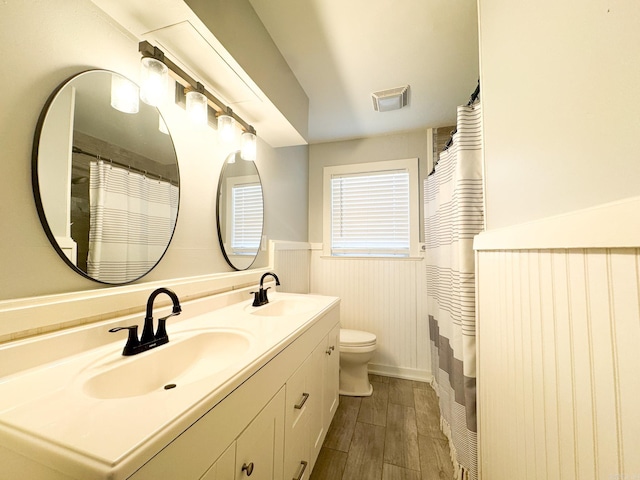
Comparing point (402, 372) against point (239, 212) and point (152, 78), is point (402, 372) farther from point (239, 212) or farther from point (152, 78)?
point (152, 78)

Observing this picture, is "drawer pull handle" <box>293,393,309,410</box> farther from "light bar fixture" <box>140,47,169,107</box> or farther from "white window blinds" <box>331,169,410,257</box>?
"white window blinds" <box>331,169,410,257</box>

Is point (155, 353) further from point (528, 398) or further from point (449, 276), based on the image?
point (449, 276)

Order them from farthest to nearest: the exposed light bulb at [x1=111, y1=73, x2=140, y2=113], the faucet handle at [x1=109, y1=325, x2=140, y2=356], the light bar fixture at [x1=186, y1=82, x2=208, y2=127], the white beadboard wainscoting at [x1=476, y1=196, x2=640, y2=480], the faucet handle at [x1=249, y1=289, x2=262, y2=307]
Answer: the faucet handle at [x1=249, y1=289, x2=262, y2=307]
the light bar fixture at [x1=186, y1=82, x2=208, y2=127]
the exposed light bulb at [x1=111, y1=73, x2=140, y2=113]
the faucet handle at [x1=109, y1=325, x2=140, y2=356]
the white beadboard wainscoting at [x1=476, y1=196, x2=640, y2=480]

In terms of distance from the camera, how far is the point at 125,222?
88 cm

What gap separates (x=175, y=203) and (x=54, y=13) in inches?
24.7

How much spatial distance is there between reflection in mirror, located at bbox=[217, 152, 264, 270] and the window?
1.06 m

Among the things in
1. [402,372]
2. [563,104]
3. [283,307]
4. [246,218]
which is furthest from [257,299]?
[402,372]

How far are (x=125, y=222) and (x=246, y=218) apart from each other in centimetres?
74

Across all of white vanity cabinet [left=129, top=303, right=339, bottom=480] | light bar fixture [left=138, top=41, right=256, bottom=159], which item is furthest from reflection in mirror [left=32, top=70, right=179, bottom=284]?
white vanity cabinet [left=129, top=303, right=339, bottom=480]

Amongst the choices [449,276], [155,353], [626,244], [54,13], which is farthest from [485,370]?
[54,13]

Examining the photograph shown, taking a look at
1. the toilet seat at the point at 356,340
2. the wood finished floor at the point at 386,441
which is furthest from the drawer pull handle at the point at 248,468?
the toilet seat at the point at 356,340

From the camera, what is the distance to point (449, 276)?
148 centimetres

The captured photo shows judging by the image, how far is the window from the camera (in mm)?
2424

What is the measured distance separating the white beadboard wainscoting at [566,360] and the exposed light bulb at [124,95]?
1.33 m
